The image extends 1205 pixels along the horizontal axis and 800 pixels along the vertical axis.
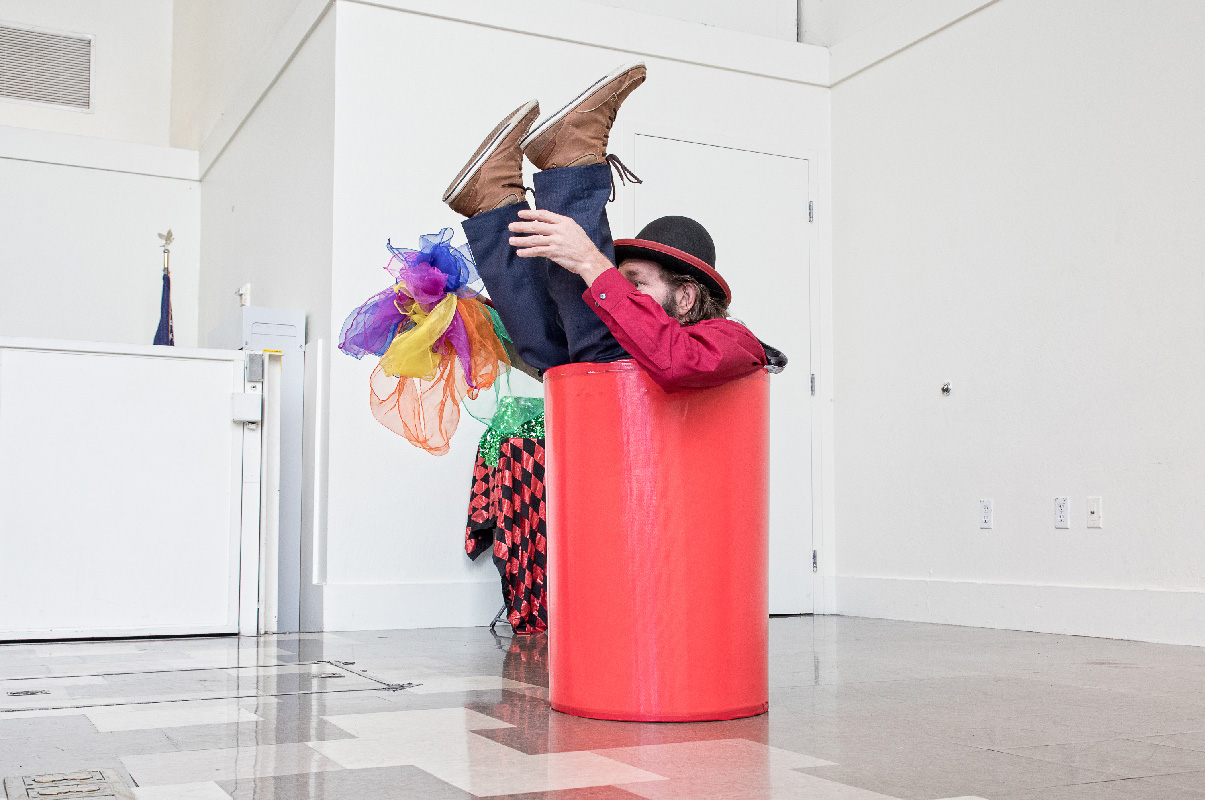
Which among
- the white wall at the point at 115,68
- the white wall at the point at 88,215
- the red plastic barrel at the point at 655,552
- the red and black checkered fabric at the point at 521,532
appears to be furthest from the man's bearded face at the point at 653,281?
the white wall at the point at 115,68

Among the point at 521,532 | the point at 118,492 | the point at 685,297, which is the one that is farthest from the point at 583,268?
the point at 118,492

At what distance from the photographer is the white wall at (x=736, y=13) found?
17.5 feet

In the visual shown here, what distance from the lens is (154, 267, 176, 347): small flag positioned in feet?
22.9

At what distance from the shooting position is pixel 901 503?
195 inches

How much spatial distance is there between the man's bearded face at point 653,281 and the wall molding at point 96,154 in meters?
6.47

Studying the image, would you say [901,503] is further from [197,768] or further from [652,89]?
[197,768]

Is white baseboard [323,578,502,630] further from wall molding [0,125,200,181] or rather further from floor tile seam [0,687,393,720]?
wall molding [0,125,200,181]


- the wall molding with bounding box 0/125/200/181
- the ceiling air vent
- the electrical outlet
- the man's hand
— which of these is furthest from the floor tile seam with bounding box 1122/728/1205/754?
the ceiling air vent

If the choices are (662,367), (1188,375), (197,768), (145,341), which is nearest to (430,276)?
(662,367)

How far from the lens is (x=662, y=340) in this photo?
196 cm

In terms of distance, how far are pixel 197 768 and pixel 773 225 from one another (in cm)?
424

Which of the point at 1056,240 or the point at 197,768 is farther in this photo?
the point at 1056,240

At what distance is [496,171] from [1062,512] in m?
2.88

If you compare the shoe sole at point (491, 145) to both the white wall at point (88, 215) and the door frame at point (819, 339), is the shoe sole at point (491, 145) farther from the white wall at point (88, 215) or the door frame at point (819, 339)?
the white wall at point (88, 215)
